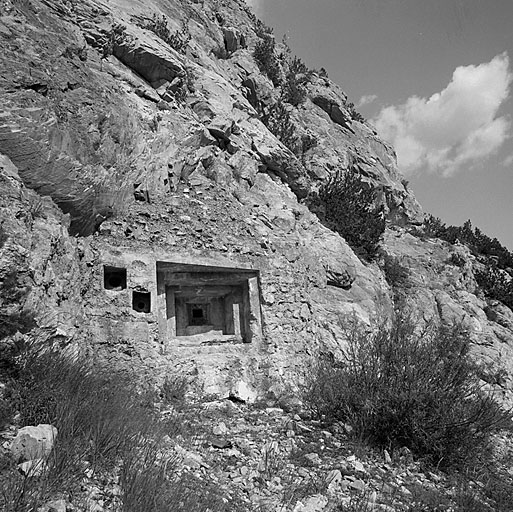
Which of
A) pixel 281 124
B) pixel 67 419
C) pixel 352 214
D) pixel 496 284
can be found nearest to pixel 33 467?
pixel 67 419

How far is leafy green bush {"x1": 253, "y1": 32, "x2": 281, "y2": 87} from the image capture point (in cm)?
2158

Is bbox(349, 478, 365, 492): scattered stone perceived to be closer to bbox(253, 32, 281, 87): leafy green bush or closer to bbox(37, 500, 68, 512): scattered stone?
bbox(37, 500, 68, 512): scattered stone

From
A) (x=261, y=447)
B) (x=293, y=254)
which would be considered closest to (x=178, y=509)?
(x=261, y=447)

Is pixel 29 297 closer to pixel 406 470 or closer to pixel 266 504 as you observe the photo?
pixel 266 504

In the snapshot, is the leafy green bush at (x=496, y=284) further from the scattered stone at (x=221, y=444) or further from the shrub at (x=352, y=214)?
the scattered stone at (x=221, y=444)

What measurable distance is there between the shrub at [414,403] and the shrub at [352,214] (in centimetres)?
893

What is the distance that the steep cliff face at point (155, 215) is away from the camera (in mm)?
6238

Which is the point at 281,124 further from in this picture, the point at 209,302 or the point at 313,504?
the point at 313,504

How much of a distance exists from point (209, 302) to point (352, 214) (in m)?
8.68

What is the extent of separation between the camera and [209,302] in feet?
30.0

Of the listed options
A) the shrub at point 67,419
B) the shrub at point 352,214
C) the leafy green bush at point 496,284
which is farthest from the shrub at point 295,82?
the shrub at point 67,419

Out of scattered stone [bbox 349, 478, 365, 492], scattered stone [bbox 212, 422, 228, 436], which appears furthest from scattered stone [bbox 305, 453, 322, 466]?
scattered stone [bbox 212, 422, 228, 436]

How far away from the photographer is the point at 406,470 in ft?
15.0

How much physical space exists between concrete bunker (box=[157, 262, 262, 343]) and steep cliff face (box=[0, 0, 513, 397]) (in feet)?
0.12
